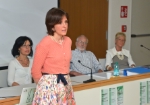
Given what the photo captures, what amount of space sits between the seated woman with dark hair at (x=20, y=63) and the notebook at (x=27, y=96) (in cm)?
119

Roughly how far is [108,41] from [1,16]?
209 centimetres

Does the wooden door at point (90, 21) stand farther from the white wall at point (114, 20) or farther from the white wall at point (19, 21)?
the white wall at point (19, 21)

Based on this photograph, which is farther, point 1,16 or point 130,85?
point 1,16

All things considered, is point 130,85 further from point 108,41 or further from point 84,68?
Answer: point 108,41

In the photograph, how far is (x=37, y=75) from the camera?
2115 mm

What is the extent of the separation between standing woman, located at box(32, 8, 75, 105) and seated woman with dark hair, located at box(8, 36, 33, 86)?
4.80ft

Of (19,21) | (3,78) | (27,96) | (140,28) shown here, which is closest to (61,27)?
(27,96)

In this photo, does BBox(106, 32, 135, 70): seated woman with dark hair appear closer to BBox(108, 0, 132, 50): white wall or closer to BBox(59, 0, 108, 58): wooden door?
BBox(59, 0, 108, 58): wooden door

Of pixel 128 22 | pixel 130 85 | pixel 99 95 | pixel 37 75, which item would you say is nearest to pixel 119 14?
pixel 128 22

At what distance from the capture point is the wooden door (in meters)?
4.62

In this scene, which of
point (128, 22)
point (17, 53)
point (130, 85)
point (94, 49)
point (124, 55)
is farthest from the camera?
point (128, 22)

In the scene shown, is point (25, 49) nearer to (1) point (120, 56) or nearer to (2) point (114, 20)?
(1) point (120, 56)

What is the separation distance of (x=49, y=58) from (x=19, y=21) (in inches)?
76.8

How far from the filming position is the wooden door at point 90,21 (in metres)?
4.62
